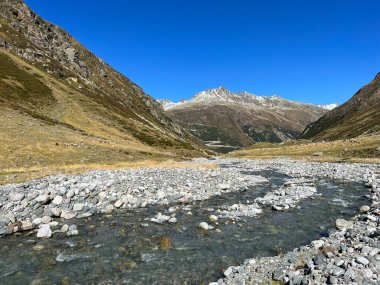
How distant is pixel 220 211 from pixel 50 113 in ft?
296

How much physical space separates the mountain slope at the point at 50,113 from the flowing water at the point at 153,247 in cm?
3147

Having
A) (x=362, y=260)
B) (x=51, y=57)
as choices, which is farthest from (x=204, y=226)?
(x=51, y=57)

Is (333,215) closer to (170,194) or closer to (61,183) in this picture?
(170,194)

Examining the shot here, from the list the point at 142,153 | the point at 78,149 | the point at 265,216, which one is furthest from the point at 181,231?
the point at 142,153

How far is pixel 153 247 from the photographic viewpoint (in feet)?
55.3

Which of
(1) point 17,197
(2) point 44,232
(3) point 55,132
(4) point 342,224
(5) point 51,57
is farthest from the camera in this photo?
(5) point 51,57

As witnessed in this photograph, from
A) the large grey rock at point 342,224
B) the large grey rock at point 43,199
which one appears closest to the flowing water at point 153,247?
the large grey rock at point 342,224

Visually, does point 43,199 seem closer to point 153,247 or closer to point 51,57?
point 153,247

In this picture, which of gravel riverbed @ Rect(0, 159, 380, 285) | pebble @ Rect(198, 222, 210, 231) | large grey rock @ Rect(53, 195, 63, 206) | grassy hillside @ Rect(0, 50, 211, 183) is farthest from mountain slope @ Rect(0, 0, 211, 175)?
pebble @ Rect(198, 222, 210, 231)

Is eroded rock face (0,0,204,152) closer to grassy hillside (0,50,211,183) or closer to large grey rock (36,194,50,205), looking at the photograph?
grassy hillside (0,50,211,183)

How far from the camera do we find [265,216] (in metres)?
22.7

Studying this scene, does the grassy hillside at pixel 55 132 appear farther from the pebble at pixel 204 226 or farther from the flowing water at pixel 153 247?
the pebble at pixel 204 226

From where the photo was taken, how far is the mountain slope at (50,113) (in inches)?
2196

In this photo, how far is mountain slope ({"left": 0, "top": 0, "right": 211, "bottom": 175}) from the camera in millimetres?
55781
